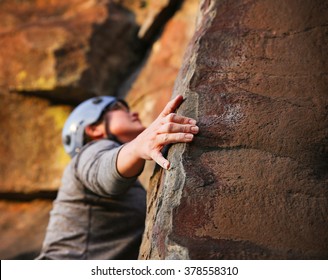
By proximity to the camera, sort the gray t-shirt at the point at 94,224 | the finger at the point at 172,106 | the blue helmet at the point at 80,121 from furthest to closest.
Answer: the blue helmet at the point at 80,121
the gray t-shirt at the point at 94,224
the finger at the point at 172,106

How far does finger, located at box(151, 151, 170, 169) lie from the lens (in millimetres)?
1756

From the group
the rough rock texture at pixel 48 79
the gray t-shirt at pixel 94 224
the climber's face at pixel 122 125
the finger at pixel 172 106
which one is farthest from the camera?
the rough rock texture at pixel 48 79

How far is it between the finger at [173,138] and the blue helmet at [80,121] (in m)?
1.20

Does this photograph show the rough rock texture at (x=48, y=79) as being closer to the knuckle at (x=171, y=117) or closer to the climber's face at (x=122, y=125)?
the climber's face at (x=122, y=125)

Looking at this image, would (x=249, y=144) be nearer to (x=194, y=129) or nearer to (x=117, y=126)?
(x=194, y=129)

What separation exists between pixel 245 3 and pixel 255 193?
100 cm

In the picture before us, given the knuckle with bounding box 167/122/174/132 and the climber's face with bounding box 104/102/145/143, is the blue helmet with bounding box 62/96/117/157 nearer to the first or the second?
the climber's face with bounding box 104/102/145/143

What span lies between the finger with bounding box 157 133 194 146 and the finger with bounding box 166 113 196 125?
0.06 meters

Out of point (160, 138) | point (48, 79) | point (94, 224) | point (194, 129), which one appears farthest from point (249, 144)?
point (48, 79)

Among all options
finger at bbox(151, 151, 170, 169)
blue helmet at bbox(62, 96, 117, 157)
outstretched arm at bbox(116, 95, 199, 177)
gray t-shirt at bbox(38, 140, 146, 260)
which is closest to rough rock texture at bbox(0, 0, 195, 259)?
blue helmet at bbox(62, 96, 117, 157)

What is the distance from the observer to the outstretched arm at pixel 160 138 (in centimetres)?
176

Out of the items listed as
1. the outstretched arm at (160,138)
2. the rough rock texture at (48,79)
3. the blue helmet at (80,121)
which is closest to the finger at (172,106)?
the outstretched arm at (160,138)

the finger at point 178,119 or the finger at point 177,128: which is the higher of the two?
the finger at point 178,119

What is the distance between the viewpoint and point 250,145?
1.75 meters
